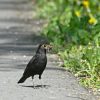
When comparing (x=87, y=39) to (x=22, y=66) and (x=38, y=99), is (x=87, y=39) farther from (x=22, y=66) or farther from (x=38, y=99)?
(x=38, y=99)

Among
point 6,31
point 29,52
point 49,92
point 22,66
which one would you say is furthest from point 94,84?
point 6,31

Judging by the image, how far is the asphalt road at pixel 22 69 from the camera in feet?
36.9

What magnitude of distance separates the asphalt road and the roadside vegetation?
0.87ft

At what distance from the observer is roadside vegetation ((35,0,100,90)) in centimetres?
1341

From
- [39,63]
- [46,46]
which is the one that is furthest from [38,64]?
[46,46]

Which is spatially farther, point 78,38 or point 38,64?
point 78,38

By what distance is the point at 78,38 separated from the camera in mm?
17156

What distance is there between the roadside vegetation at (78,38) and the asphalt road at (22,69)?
265mm

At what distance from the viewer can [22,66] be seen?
1464cm

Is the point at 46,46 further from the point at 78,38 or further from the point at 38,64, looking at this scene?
the point at 78,38

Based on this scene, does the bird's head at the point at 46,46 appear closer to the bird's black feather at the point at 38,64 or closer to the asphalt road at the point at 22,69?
the bird's black feather at the point at 38,64

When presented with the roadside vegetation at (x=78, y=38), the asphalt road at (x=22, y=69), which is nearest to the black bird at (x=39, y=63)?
the asphalt road at (x=22, y=69)

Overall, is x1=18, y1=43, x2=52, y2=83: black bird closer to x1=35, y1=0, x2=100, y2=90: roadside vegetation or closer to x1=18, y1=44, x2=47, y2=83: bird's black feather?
x1=18, y1=44, x2=47, y2=83: bird's black feather

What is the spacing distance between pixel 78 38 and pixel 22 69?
10.7ft
